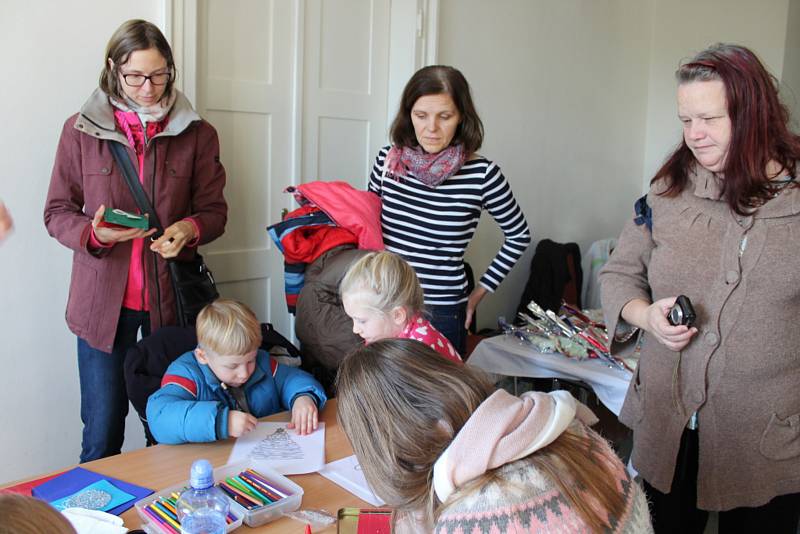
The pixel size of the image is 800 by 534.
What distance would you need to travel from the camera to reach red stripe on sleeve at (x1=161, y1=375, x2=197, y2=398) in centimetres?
180

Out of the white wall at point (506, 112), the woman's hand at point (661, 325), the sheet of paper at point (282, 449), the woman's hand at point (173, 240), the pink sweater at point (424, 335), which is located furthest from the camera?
the white wall at point (506, 112)

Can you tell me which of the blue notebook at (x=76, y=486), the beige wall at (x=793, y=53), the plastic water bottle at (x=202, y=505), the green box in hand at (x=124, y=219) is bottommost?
the blue notebook at (x=76, y=486)

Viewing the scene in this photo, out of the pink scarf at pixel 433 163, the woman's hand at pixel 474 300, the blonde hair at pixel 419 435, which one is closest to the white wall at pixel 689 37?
the woman's hand at pixel 474 300

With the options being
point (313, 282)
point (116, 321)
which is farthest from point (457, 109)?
point (116, 321)

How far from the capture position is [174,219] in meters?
2.23

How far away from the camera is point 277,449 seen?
1.67 m

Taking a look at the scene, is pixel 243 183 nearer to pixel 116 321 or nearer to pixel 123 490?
pixel 116 321

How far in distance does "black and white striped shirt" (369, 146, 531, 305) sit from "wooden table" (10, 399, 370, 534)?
2.60 ft

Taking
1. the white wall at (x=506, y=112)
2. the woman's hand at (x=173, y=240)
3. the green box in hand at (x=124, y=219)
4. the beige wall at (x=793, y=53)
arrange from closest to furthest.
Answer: the green box in hand at (x=124, y=219) < the woman's hand at (x=173, y=240) < the white wall at (x=506, y=112) < the beige wall at (x=793, y=53)

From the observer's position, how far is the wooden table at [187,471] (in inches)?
53.4

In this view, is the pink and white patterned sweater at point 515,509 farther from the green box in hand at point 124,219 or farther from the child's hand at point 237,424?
the green box in hand at point 124,219

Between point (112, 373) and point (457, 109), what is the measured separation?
138 centimetres

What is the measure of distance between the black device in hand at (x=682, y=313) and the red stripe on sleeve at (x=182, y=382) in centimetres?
115

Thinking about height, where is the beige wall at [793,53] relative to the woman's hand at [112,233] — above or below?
above
